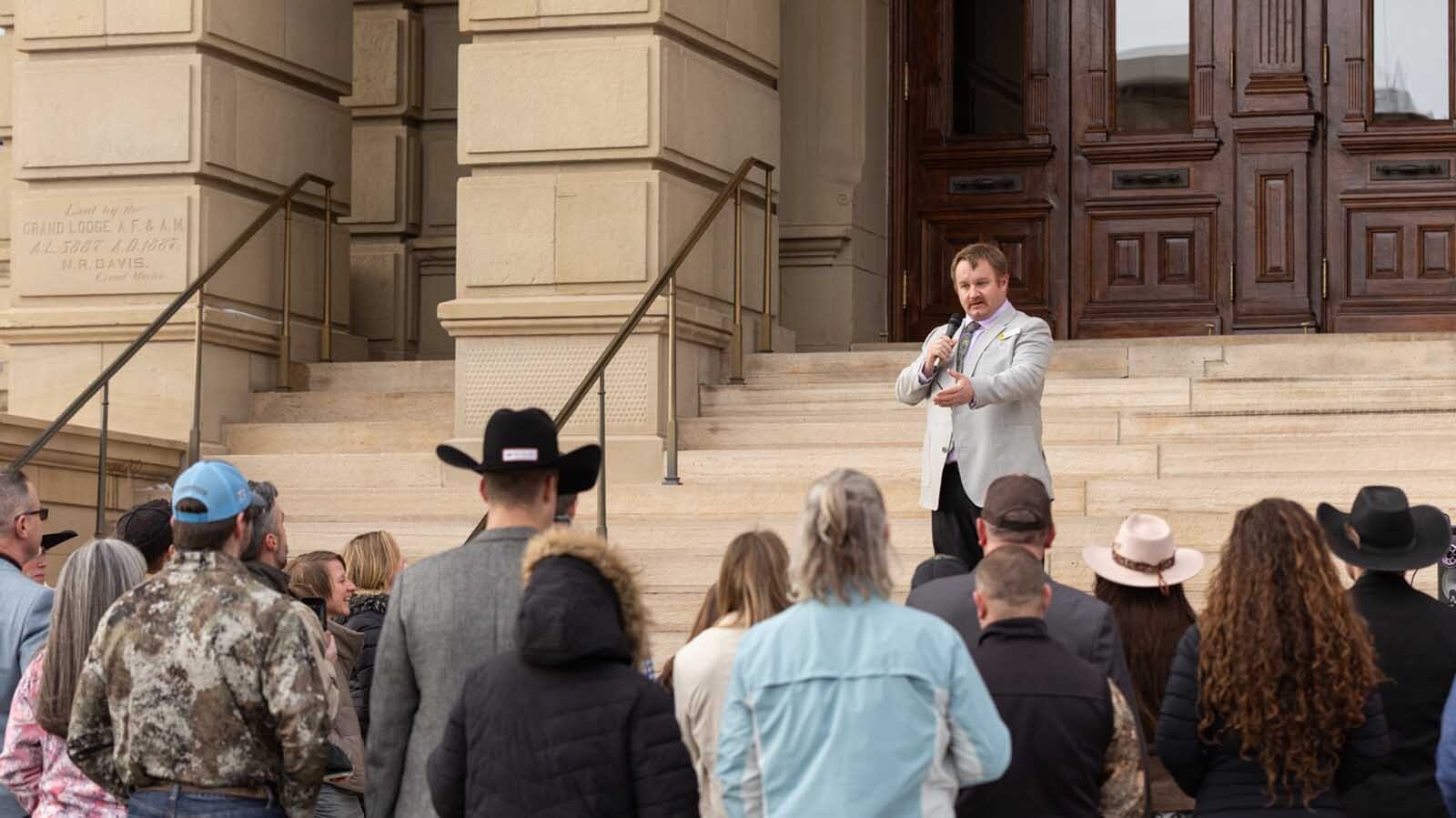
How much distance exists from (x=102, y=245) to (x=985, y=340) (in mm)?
7502

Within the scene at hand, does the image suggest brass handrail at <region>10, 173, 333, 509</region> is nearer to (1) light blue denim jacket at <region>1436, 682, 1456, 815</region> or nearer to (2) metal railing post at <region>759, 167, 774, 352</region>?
(2) metal railing post at <region>759, 167, 774, 352</region>

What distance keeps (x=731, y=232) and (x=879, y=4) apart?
2.91 m

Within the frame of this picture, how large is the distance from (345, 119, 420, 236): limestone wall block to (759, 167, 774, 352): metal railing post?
145 inches

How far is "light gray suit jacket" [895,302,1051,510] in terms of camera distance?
27.9 ft

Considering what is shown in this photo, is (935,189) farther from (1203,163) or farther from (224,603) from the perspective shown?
(224,603)

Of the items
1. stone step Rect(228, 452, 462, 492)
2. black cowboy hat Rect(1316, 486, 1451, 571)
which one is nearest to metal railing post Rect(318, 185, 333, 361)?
stone step Rect(228, 452, 462, 492)

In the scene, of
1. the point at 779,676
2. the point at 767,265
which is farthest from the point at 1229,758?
the point at 767,265

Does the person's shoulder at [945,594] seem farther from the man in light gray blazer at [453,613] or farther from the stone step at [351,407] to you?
the stone step at [351,407]

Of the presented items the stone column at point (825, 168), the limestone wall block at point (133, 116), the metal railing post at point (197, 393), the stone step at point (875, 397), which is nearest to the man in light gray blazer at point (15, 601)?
the metal railing post at point (197, 393)

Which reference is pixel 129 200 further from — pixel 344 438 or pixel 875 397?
pixel 875 397

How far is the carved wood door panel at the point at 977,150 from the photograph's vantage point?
643 inches

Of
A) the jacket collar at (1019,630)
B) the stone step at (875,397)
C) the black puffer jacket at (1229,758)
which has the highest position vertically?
the stone step at (875,397)

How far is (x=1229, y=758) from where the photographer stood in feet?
18.6

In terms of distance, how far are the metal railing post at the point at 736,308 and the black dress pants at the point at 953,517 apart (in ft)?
17.9
